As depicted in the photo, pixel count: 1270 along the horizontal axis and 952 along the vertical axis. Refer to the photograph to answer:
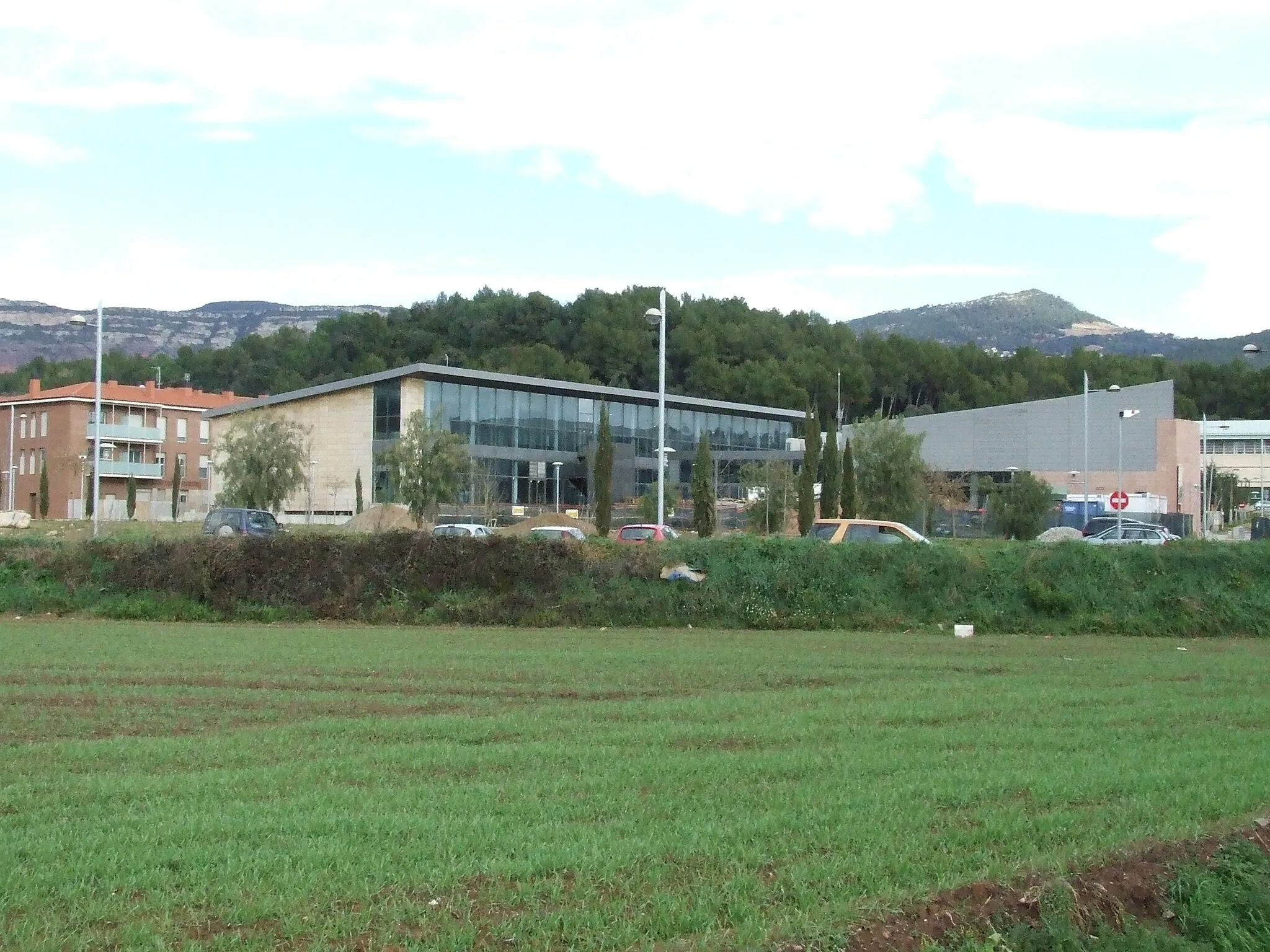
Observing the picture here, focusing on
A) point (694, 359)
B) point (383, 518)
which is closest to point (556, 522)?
point (383, 518)

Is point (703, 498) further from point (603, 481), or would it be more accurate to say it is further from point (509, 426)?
point (509, 426)

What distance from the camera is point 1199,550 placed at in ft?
82.4

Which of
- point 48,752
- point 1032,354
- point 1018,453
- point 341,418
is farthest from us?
point 1032,354

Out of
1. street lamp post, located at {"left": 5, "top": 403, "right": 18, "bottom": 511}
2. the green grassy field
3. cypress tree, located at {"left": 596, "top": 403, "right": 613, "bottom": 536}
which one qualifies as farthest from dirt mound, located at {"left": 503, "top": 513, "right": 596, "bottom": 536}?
street lamp post, located at {"left": 5, "top": 403, "right": 18, "bottom": 511}

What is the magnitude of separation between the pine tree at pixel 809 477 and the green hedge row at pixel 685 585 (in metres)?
29.0

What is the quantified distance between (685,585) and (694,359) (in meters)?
84.3

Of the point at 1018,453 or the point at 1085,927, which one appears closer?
the point at 1085,927

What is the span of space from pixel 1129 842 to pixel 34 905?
20.4ft

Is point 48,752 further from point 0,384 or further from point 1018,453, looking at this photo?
point 0,384

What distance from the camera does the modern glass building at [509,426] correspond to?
6694cm

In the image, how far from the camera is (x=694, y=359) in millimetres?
108688

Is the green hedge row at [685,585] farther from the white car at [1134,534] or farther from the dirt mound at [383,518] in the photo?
the dirt mound at [383,518]

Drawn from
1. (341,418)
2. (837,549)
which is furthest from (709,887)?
(341,418)

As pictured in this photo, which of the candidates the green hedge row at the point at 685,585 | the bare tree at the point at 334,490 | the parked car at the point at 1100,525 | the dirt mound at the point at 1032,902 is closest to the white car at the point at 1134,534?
the parked car at the point at 1100,525
